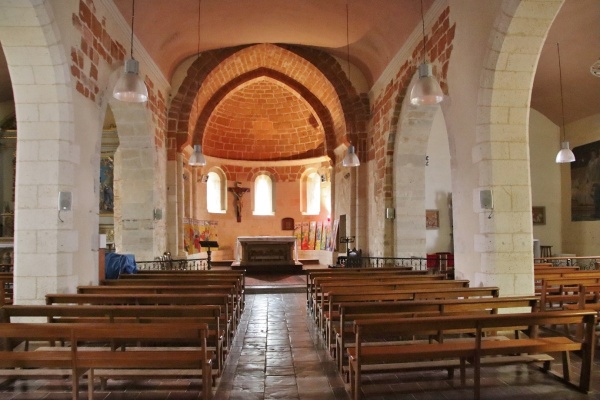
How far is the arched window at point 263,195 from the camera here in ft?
57.0

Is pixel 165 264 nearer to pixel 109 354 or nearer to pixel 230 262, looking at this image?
pixel 230 262

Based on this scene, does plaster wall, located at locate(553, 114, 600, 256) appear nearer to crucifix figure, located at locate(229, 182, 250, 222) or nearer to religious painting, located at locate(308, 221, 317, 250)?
religious painting, located at locate(308, 221, 317, 250)

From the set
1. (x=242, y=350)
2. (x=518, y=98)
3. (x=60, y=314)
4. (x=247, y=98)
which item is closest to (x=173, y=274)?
(x=242, y=350)

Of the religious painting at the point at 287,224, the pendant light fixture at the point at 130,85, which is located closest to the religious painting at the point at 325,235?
the religious painting at the point at 287,224

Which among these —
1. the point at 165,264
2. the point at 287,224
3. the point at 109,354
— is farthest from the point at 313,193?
the point at 109,354

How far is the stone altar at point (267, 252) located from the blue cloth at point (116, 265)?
5393 millimetres

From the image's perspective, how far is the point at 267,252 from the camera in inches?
538

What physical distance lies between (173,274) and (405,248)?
545cm

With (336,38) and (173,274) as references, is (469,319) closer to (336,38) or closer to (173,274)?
(173,274)

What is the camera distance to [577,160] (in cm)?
1344

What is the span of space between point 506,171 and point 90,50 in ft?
19.4

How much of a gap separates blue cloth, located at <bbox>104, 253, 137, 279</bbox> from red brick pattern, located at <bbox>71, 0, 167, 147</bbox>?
258cm

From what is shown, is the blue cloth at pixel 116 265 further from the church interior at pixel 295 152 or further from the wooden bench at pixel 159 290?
the wooden bench at pixel 159 290

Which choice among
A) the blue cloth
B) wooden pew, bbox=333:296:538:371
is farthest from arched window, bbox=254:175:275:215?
wooden pew, bbox=333:296:538:371
